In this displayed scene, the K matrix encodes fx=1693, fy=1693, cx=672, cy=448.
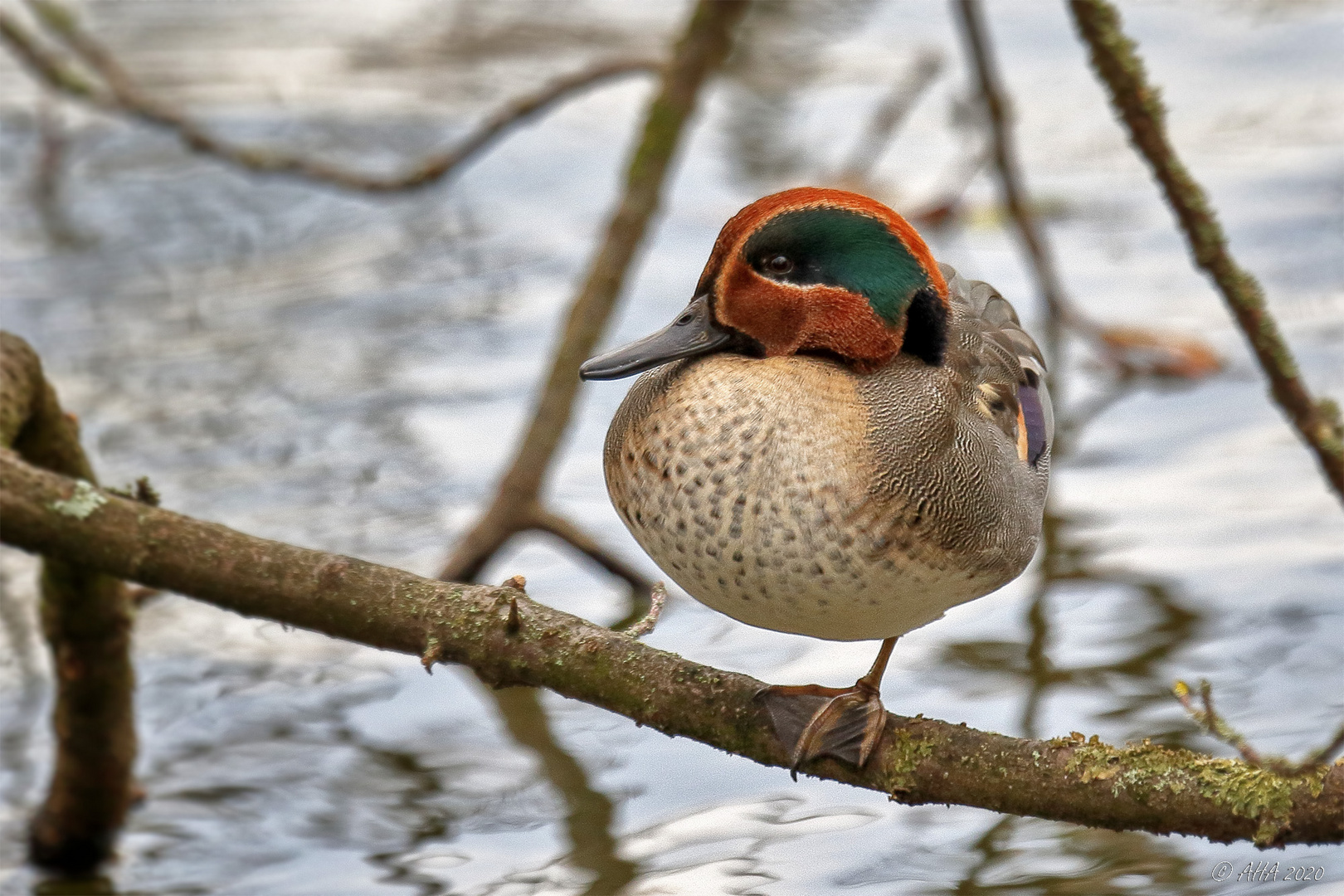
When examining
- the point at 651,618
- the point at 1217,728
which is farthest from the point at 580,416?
the point at 1217,728

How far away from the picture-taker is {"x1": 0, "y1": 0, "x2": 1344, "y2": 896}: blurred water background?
4.06 metres

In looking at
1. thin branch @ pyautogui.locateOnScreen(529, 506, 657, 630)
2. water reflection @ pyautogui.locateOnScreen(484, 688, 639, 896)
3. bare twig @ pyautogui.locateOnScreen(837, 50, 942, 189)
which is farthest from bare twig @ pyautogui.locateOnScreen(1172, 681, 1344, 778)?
bare twig @ pyautogui.locateOnScreen(837, 50, 942, 189)

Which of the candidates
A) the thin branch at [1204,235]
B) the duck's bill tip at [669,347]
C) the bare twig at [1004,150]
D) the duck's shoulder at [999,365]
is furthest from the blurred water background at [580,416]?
the duck's bill tip at [669,347]

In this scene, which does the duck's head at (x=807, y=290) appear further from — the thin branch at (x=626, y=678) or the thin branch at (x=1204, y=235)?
the thin branch at (x=1204, y=235)

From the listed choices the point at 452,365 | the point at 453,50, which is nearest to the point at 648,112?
the point at 452,365

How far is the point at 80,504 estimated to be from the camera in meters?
3.13

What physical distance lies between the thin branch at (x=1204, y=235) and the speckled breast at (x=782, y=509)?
115cm

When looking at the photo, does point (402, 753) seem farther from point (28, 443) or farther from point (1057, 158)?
point (1057, 158)

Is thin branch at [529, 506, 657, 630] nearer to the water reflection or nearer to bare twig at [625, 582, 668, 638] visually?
the water reflection

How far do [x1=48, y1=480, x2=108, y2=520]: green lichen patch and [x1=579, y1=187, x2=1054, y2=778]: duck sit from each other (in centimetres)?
102

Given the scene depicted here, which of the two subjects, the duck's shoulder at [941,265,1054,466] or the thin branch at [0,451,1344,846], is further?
the duck's shoulder at [941,265,1054,466]

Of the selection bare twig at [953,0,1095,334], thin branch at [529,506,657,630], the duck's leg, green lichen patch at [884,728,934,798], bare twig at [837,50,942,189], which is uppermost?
bare twig at [837,50,942,189]

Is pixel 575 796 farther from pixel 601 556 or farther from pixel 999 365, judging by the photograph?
pixel 999 365

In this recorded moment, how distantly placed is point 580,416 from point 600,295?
4.91 feet
